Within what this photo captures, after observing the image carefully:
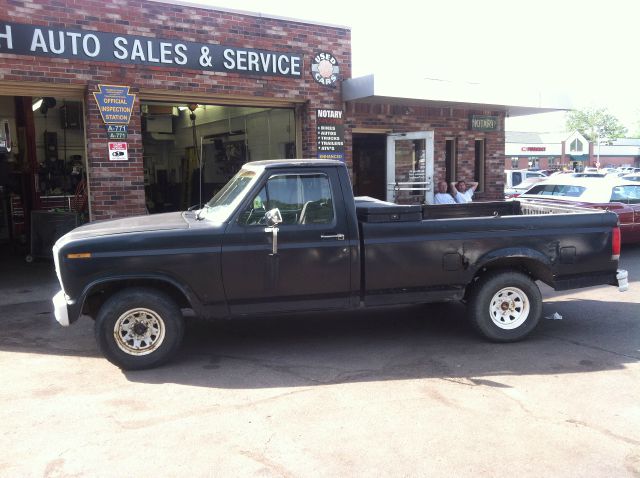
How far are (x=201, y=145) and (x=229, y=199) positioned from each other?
988cm

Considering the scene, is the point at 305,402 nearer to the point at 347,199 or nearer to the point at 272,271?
the point at 272,271

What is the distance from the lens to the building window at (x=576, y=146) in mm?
70000

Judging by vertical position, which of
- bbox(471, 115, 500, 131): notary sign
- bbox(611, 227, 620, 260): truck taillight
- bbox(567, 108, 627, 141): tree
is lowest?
bbox(611, 227, 620, 260): truck taillight

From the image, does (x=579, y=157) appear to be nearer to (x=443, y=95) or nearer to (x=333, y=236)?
(x=443, y=95)

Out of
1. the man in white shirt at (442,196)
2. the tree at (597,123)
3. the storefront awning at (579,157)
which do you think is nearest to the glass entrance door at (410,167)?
the man in white shirt at (442,196)

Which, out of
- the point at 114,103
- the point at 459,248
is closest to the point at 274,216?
the point at 459,248

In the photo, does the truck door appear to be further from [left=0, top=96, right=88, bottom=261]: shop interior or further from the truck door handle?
[left=0, top=96, right=88, bottom=261]: shop interior

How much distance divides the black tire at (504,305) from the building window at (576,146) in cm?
7068

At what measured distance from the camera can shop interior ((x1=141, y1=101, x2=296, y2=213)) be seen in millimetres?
12930

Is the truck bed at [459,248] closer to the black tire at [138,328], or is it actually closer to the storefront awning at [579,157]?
the black tire at [138,328]

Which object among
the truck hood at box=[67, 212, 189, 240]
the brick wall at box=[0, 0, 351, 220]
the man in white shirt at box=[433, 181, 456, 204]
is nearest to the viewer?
the truck hood at box=[67, 212, 189, 240]

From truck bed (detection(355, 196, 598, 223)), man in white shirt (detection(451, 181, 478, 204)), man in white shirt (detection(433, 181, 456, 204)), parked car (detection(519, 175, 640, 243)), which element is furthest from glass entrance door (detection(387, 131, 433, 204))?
truck bed (detection(355, 196, 598, 223))

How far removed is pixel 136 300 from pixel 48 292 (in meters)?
4.47

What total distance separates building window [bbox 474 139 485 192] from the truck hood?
972 centimetres
